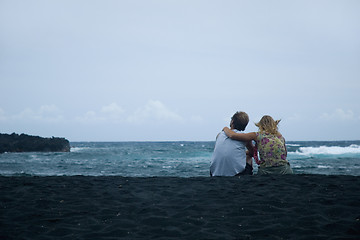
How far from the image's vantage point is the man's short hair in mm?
6680

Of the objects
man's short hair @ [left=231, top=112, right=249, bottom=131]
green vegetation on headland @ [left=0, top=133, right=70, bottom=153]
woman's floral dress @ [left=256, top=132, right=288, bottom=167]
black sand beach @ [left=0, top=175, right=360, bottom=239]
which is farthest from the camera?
green vegetation on headland @ [left=0, top=133, right=70, bottom=153]

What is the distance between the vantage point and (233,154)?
6.71 meters

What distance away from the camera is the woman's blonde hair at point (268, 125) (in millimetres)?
6773

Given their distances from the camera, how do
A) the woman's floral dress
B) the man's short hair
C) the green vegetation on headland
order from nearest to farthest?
the woman's floral dress < the man's short hair < the green vegetation on headland

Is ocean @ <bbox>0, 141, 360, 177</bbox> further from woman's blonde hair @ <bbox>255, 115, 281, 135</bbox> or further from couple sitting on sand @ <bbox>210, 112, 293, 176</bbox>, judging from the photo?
woman's blonde hair @ <bbox>255, 115, 281, 135</bbox>

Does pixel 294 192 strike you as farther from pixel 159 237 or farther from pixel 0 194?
pixel 0 194

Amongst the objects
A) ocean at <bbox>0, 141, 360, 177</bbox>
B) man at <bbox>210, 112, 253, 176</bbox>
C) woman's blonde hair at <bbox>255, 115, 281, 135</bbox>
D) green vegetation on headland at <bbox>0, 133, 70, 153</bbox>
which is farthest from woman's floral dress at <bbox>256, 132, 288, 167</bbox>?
green vegetation on headland at <bbox>0, 133, 70, 153</bbox>

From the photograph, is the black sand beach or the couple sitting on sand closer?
the black sand beach

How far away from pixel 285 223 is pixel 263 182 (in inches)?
93.4

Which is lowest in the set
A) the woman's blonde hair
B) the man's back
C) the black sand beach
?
the black sand beach

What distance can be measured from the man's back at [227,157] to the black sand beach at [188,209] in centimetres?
32

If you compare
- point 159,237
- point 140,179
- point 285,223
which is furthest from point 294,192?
point 140,179

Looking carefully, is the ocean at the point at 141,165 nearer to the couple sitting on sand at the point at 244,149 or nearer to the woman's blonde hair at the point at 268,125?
the couple sitting on sand at the point at 244,149

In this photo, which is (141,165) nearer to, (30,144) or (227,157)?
(227,157)
